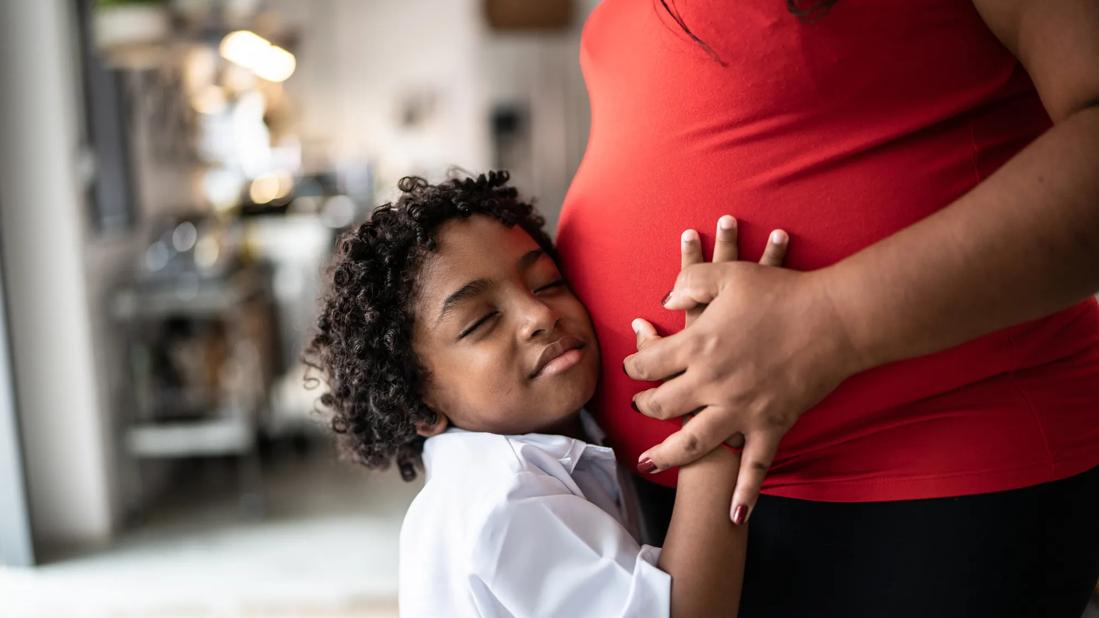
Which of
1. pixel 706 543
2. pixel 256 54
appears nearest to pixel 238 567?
pixel 706 543

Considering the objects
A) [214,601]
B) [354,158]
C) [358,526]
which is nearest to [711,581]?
[214,601]

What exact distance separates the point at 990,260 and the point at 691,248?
0.24 meters

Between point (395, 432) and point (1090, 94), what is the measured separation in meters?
0.79

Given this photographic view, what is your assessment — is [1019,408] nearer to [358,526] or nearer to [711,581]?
[711,581]

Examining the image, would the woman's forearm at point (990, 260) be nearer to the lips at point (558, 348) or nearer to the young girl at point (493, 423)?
the young girl at point (493, 423)

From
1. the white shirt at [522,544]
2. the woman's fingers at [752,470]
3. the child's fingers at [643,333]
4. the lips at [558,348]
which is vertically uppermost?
the child's fingers at [643,333]

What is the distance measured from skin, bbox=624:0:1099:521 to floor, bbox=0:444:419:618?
1989 mm

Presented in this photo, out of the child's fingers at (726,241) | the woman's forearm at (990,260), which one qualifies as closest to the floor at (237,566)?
the child's fingers at (726,241)

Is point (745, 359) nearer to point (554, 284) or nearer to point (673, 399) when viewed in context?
point (673, 399)

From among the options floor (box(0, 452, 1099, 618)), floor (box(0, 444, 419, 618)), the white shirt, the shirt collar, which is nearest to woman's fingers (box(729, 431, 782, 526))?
the white shirt

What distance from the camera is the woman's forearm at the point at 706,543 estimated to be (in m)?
0.75

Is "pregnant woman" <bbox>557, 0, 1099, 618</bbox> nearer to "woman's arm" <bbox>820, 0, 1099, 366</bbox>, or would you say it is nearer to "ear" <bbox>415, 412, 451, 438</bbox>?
"woman's arm" <bbox>820, 0, 1099, 366</bbox>

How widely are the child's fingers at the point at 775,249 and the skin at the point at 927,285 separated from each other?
0.03 meters

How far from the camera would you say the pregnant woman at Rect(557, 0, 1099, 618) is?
617mm
